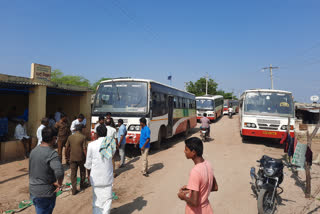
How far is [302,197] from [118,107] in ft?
20.7

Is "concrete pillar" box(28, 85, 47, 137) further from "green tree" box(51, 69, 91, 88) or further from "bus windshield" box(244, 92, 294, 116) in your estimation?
"green tree" box(51, 69, 91, 88)

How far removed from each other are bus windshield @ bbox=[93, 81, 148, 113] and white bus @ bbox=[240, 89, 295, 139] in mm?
5737

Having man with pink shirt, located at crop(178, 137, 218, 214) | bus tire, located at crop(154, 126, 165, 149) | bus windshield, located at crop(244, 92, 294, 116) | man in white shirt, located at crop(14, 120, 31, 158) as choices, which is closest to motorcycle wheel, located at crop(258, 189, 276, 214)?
man with pink shirt, located at crop(178, 137, 218, 214)

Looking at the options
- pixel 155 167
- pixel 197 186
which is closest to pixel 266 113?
pixel 155 167

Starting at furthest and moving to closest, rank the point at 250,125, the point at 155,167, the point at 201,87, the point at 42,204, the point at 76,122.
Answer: the point at 201,87
the point at 250,125
the point at 76,122
the point at 155,167
the point at 42,204

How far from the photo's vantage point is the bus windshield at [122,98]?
8445 mm

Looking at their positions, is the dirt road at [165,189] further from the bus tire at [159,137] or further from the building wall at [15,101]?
the building wall at [15,101]

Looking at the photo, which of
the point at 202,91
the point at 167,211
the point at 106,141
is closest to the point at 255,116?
the point at 167,211

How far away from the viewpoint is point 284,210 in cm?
456

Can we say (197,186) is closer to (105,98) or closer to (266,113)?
(105,98)

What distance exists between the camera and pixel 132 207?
452cm

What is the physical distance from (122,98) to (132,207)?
15.8 ft

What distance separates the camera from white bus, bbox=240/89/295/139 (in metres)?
10.6

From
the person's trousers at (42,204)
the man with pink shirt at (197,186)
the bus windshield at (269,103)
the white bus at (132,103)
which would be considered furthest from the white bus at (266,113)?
the person's trousers at (42,204)
